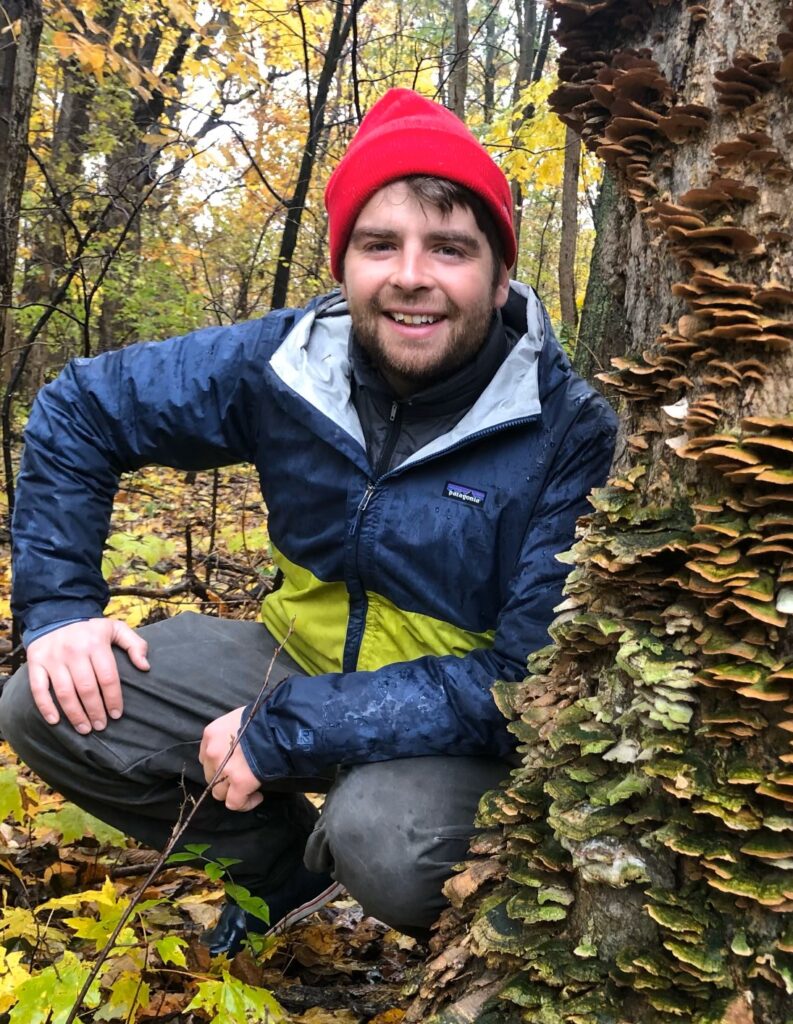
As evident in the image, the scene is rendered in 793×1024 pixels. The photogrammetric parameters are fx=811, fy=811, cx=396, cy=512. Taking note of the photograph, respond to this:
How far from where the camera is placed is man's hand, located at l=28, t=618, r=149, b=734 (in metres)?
2.87

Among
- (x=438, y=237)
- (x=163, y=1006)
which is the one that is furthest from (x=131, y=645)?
(x=438, y=237)

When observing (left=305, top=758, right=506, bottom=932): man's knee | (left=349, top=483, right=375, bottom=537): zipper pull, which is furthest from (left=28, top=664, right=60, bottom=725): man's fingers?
(left=349, top=483, right=375, bottom=537): zipper pull

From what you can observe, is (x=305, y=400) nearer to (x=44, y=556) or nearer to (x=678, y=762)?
(x=44, y=556)

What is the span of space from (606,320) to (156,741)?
3209mm

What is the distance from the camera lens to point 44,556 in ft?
10.2

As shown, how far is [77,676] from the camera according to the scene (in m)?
2.88

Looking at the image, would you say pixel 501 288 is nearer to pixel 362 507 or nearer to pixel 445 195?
pixel 445 195

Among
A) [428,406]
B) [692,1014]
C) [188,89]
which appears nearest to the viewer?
[692,1014]

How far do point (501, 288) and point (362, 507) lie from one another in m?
1.02

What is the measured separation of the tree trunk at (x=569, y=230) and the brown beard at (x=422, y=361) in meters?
5.14

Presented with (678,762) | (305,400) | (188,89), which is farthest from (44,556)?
(188,89)

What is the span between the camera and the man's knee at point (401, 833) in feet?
8.32

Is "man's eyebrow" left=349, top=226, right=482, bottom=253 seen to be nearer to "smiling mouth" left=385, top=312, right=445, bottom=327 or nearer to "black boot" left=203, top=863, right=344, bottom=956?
"smiling mouth" left=385, top=312, right=445, bottom=327

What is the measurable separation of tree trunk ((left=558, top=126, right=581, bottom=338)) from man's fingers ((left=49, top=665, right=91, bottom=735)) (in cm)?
612
